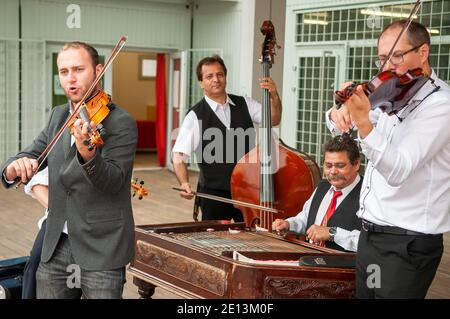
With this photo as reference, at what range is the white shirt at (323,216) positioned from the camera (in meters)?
2.84

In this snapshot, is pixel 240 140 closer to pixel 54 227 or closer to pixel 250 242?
pixel 250 242

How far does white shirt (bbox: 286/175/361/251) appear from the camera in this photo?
9.32ft

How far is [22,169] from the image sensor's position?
6.45 ft

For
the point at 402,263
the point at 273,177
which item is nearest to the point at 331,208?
the point at 273,177

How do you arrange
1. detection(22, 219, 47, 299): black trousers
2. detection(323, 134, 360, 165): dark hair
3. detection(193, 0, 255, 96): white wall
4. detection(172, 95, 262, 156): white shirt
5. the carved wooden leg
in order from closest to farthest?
1. detection(22, 219, 47, 299): black trousers
2. detection(323, 134, 360, 165): dark hair
3. the carved wooden leg
4. detection(172, 95, 262, 156): white shirt
5. detection(193, 0, 255, 96): white wall

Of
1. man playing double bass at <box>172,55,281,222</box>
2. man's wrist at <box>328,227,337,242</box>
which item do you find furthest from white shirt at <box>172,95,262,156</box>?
man's wrist at <box>328,227,337,242</box>

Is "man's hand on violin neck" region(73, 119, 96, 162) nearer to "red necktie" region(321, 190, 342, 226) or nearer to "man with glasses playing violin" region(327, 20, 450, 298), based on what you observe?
"man with glasses playing violin" region(327, 20, 450, 298)

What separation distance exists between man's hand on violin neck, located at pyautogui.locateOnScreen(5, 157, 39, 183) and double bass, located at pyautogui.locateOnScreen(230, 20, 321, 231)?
5.09ft

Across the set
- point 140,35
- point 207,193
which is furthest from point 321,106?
point 207,193

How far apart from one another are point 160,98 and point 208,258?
837 centimetres

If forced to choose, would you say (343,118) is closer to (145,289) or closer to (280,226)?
(280,226)

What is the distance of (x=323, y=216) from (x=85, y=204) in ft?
4.62

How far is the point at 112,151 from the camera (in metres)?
2.00

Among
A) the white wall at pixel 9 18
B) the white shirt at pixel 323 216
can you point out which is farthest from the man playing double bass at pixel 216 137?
the white wall at pixel 9 18
